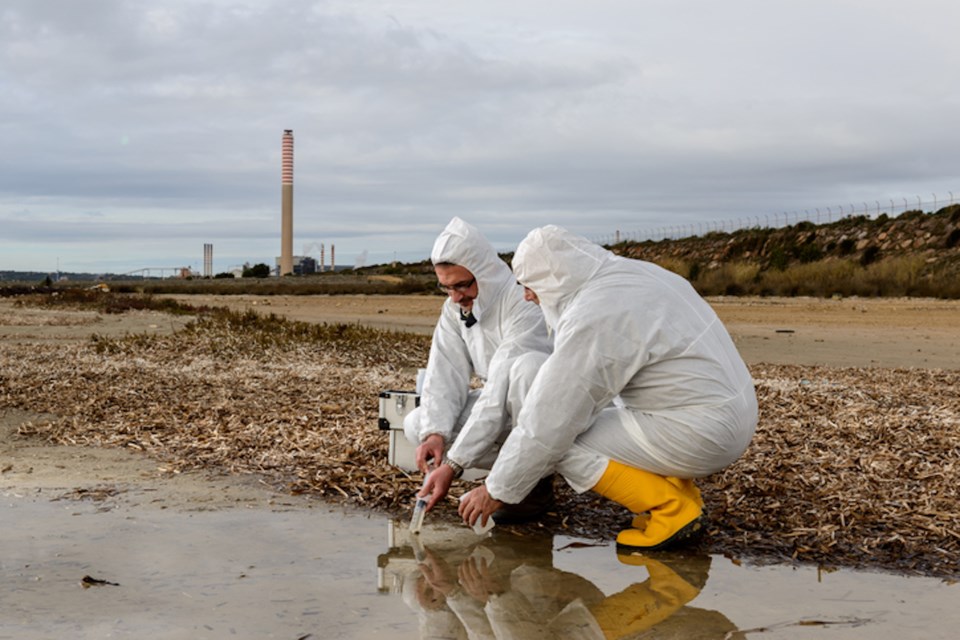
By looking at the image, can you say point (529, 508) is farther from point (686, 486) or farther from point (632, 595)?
point (632, 595)

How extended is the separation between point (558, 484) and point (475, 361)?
0.86 m

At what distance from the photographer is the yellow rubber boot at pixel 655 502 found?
423cm

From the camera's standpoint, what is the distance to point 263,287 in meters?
44.3

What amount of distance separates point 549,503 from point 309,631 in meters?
1.80

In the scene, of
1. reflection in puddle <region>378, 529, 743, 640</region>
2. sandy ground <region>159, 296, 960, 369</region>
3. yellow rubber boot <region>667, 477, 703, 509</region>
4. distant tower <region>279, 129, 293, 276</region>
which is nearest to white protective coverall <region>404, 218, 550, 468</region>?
reflection in puddle <region>378, 529, 743, 640</region>

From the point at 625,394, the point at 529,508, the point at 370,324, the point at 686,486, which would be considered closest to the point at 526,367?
the point at 625,394

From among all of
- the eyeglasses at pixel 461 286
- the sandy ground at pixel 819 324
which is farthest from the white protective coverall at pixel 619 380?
the sandy ground at pixel 819 324

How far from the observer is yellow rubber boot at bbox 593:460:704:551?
4.23 meters

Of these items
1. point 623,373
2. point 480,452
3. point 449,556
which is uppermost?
point 623,373

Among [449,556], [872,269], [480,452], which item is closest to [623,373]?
[480,452]

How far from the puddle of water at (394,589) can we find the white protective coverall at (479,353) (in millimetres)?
497

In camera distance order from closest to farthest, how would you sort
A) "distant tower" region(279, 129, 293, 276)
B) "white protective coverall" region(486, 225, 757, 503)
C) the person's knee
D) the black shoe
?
"white protective coverall" region(486, 225, 757, 503) < the person's knee < the black shoe < "distant tower" region(279, 129, 293, 276)

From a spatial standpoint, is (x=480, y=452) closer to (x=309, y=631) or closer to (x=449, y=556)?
(x=449, y=556)

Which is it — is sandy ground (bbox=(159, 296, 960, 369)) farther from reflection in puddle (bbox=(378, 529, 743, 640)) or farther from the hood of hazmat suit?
reflection in puddle (bbox=(378, 529, 743, 640))
